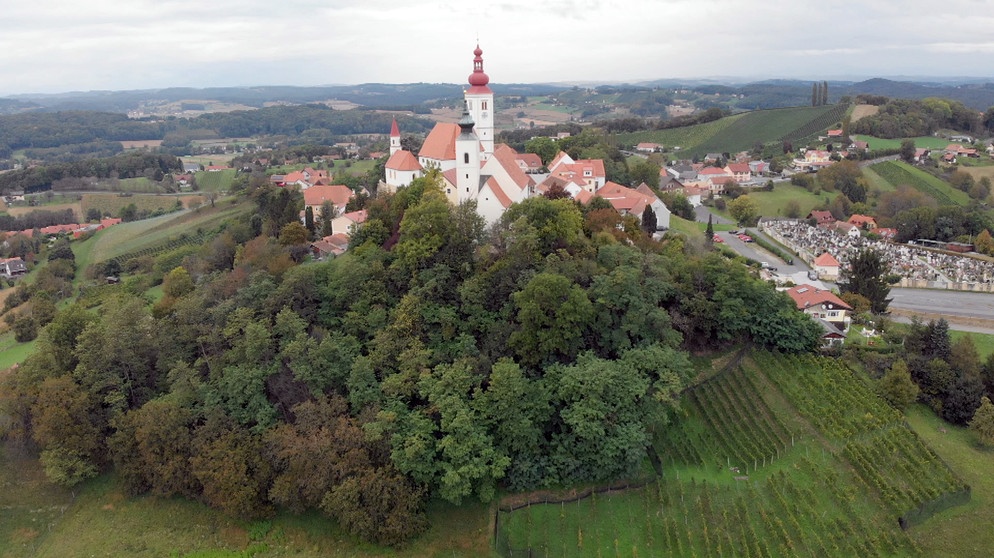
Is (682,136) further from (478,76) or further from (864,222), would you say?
(478,76)

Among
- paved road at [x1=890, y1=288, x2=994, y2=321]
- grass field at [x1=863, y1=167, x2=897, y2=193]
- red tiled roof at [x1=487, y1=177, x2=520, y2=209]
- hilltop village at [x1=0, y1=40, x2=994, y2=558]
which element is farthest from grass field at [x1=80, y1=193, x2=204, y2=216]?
grass field at [x1=863, y1=167, x2=897, y2=193]

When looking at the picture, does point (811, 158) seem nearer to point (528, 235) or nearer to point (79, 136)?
point (528, 235)

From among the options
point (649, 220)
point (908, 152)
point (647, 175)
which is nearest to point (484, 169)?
point (649, 220)

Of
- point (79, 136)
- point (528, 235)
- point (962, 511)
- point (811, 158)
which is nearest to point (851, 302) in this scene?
point (962, 511)

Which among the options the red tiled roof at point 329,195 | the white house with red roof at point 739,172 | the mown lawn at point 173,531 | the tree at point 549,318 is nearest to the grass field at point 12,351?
the mown lawn at point 173,531

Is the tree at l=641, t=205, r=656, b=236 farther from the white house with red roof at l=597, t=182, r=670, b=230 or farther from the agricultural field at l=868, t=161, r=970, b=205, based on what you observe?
the agricultural field at l=868, t=161, r=970, b=205

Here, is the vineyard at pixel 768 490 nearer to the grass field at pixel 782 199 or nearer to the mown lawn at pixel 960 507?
the mown lawn at pixel 960 507

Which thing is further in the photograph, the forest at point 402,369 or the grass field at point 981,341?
the grass field at point 981,341

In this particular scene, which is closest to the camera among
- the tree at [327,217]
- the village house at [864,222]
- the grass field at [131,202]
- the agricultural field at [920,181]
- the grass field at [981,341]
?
the grass field at [981,341]
